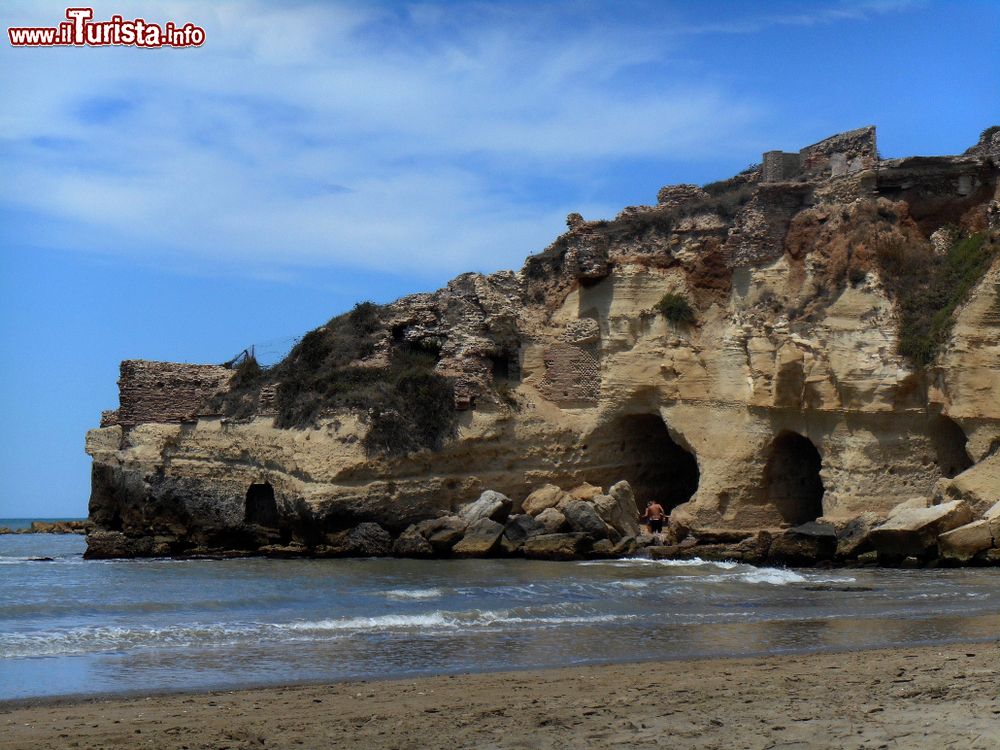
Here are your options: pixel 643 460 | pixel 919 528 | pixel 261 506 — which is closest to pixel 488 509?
pixel 643 460

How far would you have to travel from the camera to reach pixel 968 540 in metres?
18.7

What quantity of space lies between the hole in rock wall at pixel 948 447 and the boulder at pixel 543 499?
7.44 m

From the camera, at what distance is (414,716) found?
8.12 m

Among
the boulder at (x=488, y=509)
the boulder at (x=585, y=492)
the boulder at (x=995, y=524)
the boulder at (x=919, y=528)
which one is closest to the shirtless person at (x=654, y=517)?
the boulder at (x=585, y=492)

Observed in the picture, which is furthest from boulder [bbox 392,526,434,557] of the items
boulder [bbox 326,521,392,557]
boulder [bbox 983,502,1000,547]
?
boulder [bbox 983,502,1000,547]

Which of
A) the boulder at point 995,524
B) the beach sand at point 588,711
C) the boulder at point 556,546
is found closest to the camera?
the beach sand at point 588,711

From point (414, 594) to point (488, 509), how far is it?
7646mm

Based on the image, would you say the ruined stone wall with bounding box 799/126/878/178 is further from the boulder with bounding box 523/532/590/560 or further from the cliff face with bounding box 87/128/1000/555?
the boulder with bounding box 523/532/590/560

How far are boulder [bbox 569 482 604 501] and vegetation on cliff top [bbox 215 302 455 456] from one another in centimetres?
300

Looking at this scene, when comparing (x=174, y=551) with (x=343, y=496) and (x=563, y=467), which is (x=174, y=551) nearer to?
(x=343, y=496)

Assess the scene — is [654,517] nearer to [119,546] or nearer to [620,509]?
[620,509]

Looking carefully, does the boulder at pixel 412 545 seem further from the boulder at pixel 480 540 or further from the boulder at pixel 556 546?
the boulder at pixel 556 546

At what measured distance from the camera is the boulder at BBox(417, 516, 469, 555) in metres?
23.8

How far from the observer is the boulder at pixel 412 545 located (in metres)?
23.7
